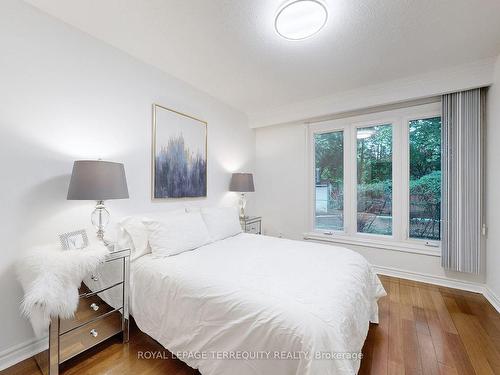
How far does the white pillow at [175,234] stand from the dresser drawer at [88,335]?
61 cm

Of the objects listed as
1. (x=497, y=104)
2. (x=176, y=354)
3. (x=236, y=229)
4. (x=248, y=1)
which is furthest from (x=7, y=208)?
(x=497, y=104)

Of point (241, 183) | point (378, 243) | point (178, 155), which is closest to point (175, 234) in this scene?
point (178, 155)

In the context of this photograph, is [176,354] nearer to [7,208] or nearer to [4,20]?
[7,208]

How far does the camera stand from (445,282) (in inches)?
111

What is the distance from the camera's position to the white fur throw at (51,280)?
52.4 inches

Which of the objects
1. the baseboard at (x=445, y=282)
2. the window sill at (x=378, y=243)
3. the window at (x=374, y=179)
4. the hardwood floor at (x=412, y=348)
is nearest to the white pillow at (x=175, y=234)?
the hardwood floor at (x=412, y=348)

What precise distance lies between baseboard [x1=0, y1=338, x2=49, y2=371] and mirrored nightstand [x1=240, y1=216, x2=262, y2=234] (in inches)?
94.1

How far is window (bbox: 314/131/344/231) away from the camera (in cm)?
359

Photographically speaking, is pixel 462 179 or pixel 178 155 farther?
pixel 178 155

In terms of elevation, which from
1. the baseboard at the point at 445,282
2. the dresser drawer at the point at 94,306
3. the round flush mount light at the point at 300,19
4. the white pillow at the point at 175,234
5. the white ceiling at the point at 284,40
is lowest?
the baseboard at the point at 445,282

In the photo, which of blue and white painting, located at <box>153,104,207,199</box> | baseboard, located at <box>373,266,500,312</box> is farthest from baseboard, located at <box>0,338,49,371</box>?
baseboard, located at <box>373,266,500,312</box>

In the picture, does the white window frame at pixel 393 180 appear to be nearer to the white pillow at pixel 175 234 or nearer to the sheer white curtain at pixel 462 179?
the sheer white curtain at pixel 462 179

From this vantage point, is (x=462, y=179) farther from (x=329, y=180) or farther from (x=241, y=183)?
(x=241, y=183)

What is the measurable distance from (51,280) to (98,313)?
0.59m
